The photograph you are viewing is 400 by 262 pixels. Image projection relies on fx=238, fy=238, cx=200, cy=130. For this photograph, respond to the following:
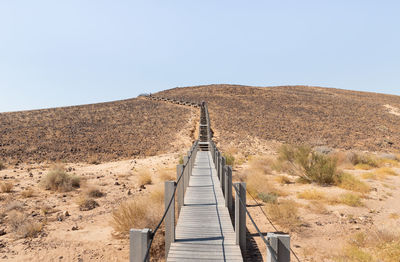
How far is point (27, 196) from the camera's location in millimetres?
9250

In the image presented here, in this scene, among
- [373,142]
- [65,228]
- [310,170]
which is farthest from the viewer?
[373,142]

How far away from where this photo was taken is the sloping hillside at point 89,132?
1928cm

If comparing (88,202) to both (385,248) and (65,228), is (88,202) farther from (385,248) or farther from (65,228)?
(385,248)

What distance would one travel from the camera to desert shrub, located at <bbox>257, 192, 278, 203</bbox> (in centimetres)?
836

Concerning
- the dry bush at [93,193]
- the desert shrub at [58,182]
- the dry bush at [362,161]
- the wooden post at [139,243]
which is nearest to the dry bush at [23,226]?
the dry bush at [93,193]

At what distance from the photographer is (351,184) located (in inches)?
401

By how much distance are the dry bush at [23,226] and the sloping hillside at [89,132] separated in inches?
448

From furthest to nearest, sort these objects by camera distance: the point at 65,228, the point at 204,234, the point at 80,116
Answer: the point at 80,116, the point at 65,228, the point at 204,234

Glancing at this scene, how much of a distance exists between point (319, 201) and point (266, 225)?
9.80 feet

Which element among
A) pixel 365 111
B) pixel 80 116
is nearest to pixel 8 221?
pixel 80 116

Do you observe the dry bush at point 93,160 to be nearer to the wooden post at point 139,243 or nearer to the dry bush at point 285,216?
the dry bush at point 285,216

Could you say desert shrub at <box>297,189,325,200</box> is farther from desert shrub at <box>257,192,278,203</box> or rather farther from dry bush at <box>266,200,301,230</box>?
dry bush at <box>266,200,301,230</box>

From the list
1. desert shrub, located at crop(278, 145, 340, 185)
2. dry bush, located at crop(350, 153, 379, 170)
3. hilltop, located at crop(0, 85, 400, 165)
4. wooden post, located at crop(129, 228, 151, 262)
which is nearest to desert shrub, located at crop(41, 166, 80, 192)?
hilltop, located at crop(0, 85, 400, 165)

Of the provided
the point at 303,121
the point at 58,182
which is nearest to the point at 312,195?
the point at 58,182
